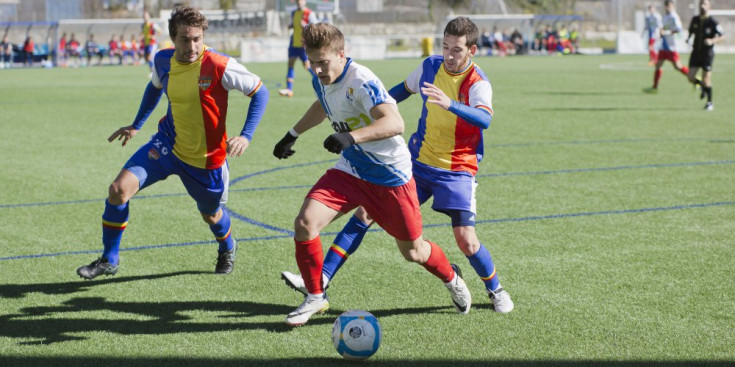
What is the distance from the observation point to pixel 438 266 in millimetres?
4922

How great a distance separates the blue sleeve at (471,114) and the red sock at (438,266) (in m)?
0.72

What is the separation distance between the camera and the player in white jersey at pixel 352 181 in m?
4.55

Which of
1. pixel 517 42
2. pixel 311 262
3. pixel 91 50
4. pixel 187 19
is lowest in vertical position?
pixel 311 262

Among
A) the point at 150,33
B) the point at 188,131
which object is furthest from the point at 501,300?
the point at 150,33

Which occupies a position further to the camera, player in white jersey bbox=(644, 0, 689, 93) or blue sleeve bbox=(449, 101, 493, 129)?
player in white jersey bbox=(644, 0, 689, 93)

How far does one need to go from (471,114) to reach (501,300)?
108cm

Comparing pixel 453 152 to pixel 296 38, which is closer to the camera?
pixel 453 152

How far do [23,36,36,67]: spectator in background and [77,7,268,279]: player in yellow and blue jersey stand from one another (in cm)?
3550

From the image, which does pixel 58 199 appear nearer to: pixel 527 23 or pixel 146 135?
pixel 146 135

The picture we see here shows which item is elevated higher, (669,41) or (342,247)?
(669,41)

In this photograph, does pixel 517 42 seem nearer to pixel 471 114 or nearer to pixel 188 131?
pixel 188 131

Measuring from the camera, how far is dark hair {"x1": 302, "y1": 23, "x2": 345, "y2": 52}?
4402 millimetres

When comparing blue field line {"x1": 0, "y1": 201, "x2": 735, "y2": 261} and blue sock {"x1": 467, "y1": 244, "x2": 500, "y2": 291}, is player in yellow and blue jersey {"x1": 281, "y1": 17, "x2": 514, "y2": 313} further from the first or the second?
blue field line {"x1": 0, "y1": 201, "x2": 735, "y2": 261}

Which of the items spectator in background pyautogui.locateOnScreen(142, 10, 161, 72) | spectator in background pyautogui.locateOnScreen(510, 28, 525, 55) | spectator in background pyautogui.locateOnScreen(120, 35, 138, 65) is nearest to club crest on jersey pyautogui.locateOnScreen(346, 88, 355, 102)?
spectator in background pyautogui.locateOnScreen(142, 10, 161, 72)
